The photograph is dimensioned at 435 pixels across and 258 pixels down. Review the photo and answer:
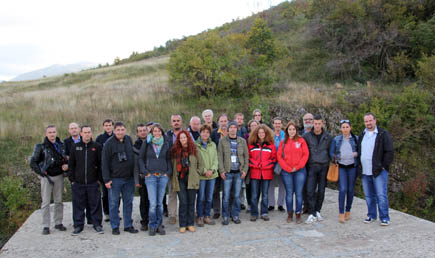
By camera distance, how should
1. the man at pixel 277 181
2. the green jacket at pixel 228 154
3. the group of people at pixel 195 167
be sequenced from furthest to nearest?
the man at pixel 277 181, the green jacket at pixel 228 154, the group of people at pixel 195 167

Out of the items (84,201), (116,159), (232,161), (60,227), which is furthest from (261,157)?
(60,227)

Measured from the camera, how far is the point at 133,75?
24922 mm

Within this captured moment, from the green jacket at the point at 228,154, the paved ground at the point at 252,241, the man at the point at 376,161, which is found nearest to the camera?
the paved ground at the point at 252,241

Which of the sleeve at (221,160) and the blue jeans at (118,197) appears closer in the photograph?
the blue jeans at (118,197)

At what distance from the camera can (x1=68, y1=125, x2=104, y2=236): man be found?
20.3 ft

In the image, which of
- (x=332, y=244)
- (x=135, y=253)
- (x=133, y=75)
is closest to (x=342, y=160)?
(x=332, y=244)

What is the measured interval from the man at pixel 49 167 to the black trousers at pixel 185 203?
87.6 inches

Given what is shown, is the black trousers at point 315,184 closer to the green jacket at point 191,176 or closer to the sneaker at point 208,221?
the sneaker at point 208,221

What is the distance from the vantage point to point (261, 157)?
21.7 ft

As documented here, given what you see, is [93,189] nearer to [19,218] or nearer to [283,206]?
[19,218]

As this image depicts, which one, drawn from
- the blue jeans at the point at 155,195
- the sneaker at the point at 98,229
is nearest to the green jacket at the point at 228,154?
the blue jeans at the point at 155,195

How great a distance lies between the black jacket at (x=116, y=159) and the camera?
604cm

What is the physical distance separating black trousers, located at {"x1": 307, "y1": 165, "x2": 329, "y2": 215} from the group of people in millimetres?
19

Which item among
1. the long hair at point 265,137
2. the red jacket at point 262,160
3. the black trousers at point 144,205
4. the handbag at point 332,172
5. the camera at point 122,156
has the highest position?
the long hair at point 265,137
